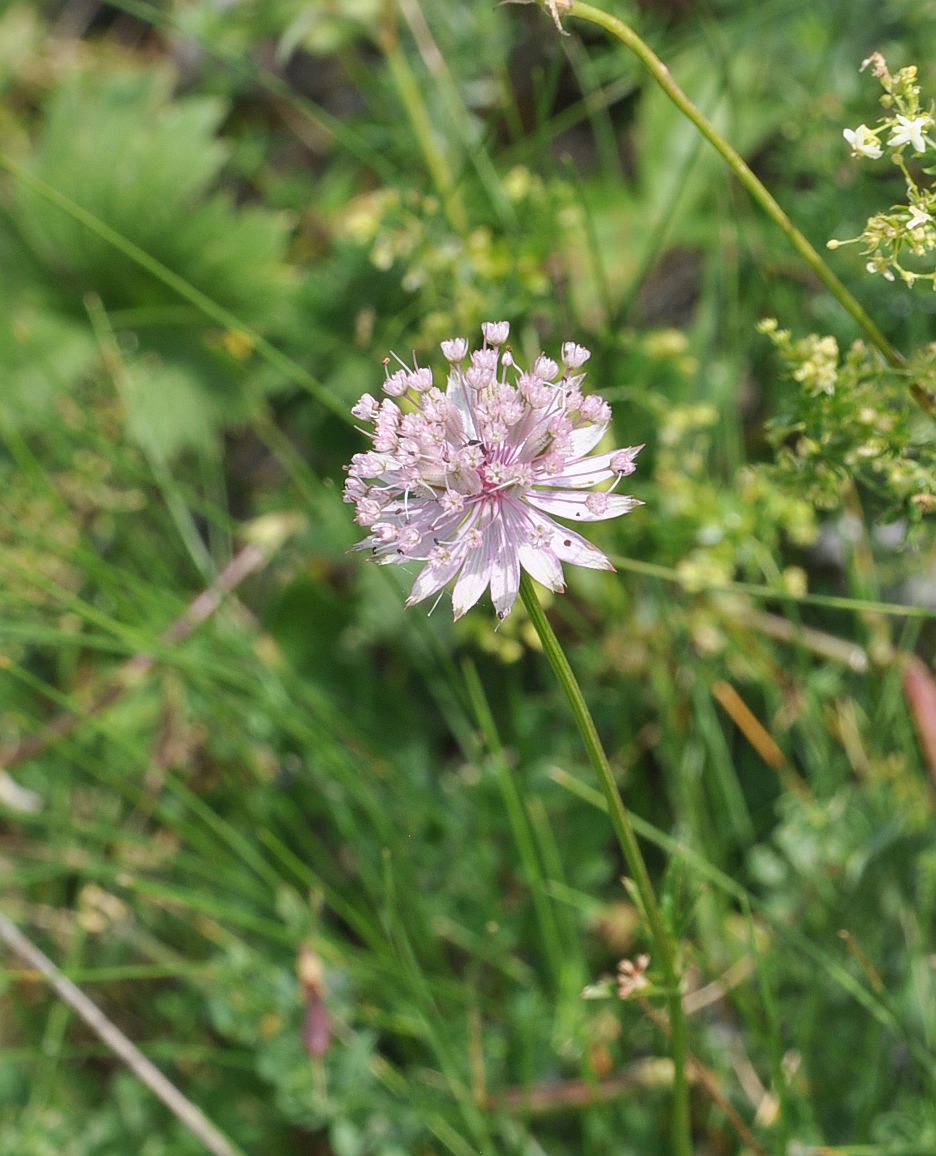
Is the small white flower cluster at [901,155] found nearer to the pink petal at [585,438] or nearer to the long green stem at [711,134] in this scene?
the long green stem at [711,134]

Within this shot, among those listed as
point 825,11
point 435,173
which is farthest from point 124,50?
point 825,11

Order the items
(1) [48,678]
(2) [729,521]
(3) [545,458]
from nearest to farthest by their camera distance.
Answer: (3) [545,458] < (2) [729,521] < (1) [48,678]

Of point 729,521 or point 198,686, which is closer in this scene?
point 729,521

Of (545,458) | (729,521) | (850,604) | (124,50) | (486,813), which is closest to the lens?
(545,458)

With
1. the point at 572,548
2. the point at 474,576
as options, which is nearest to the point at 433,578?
the point at 474,576

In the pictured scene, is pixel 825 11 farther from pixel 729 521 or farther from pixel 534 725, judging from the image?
pixel 534 725

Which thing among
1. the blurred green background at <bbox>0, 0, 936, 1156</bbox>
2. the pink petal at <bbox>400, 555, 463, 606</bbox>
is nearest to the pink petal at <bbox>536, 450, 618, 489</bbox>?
the pink petal at <bbox>400, 555, 463, 606</bbox>

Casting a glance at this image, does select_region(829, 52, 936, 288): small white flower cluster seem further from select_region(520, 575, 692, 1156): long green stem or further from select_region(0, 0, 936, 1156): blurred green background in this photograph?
select_region(520, 575, 692, 1156): long green stem
